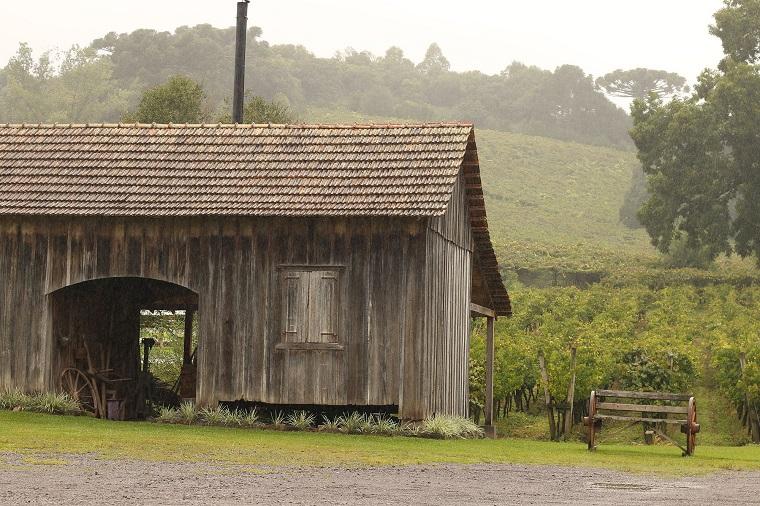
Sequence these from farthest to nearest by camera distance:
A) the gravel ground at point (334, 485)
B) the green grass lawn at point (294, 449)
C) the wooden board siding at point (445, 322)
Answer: the wooden board siding at point (445, 322)
the green grass lawn at point (294, 449)
the gravel ground at point (334, 485)

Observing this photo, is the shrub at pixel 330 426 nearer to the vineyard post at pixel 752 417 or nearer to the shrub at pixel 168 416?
the shrub at pixel 168 416

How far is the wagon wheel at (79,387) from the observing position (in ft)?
76.0

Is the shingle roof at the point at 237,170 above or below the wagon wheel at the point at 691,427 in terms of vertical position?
above

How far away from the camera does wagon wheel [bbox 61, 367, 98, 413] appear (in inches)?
912

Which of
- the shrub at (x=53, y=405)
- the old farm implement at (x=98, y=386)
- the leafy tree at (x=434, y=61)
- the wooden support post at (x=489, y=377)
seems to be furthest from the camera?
the leafy tree at (x=434, y=61)

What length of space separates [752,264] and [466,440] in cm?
4921

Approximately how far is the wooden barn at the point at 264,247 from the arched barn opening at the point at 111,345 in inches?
4.4

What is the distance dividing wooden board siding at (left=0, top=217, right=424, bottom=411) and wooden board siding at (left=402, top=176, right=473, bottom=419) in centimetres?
17

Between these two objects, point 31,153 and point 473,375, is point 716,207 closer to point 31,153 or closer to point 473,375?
point 473,375

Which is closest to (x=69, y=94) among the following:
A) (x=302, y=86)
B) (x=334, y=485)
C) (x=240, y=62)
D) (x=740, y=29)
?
(x=302, y=86)

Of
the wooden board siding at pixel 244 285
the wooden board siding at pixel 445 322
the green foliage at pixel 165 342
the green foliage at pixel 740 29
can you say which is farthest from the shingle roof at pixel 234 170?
the green foliage at pixel 740 29

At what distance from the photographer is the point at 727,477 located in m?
15.5

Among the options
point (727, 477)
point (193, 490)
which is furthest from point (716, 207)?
point (193, 490)

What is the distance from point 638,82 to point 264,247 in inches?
4731
